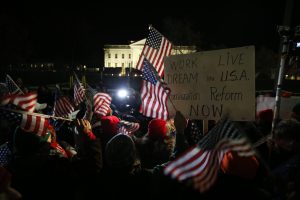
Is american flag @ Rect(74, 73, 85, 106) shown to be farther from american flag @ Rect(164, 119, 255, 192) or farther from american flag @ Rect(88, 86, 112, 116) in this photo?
american flag @ Rect(164, 119, 255, 192)

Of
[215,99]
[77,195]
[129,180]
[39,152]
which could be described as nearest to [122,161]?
[129,180]

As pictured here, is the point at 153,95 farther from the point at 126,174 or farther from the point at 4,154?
the point at 4,154

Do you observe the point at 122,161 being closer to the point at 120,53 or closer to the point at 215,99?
the point at 215,99

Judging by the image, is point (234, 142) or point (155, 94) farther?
point (155, 94)

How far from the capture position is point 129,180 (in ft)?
10.4

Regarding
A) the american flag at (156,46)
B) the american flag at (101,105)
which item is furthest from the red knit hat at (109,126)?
the american flag at (101,105)

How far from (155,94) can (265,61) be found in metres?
65.2

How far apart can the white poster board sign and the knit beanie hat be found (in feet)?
3.72

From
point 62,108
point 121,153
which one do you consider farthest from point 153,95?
point 62,108

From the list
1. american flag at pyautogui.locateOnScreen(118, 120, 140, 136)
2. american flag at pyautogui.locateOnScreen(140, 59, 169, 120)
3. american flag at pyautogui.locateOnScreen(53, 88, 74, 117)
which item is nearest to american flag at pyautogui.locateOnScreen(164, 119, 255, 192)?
american flag at pyautogui.locateOnScreen(140, 59, 169, 120)

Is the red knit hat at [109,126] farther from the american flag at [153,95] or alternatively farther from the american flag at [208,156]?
the american flag at [208,156]

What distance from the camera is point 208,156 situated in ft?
9.48

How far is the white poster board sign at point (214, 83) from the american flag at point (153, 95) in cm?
13

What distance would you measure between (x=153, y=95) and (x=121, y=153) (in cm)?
143
